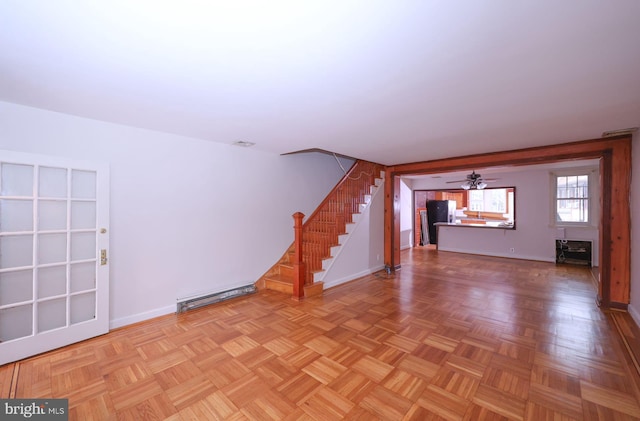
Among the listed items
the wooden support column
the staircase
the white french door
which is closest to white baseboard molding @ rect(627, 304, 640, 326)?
the wooden support column

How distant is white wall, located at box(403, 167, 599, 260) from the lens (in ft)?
21.5

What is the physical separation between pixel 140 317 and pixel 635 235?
609cm

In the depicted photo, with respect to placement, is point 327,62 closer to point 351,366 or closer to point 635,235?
point 351,366

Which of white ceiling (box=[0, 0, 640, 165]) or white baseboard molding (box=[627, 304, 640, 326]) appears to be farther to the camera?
white baseboard molding (box=[627, 304, 640, 326])

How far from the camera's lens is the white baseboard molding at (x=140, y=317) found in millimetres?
2967

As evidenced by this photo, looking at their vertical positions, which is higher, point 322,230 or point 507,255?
point 322,230

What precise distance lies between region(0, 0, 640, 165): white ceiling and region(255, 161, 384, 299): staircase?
2.13m

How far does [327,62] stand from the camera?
1.65 metres

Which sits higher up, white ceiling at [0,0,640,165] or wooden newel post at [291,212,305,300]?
white ceiling at [0,0,640,165]

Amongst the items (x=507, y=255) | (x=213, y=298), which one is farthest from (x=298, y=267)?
(x=507, y=255)

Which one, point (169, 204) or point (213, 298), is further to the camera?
point (213, 298)

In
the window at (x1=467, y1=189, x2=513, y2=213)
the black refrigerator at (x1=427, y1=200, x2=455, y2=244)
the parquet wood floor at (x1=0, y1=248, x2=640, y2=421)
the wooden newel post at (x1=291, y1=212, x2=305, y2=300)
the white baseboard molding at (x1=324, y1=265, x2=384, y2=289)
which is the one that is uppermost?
the window at (x1=467, y1=189, x2=513, y2=213)

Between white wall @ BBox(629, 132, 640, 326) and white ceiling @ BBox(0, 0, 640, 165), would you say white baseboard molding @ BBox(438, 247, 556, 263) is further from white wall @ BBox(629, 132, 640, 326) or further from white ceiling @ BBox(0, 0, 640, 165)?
white ceiling @ BBox(0, 0, 640, 165)

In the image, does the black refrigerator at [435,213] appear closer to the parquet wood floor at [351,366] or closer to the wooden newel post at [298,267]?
the parquet wood floor at [351,366]
